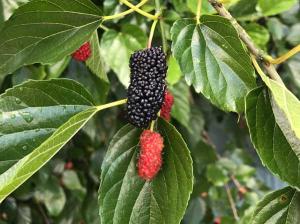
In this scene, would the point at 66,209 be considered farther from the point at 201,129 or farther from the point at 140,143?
the point at 140,143

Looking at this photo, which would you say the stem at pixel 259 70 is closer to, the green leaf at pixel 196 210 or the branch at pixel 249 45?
the branch at pixel 249 45

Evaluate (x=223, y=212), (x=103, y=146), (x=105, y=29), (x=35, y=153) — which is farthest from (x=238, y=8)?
(x=35, y=153)

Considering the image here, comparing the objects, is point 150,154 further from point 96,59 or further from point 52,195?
point 52,195

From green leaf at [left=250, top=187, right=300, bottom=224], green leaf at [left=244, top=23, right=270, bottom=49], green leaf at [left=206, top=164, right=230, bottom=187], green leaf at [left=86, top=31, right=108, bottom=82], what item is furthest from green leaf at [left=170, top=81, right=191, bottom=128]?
green leaf at [left=250, top=187, right=300, bottom=224]

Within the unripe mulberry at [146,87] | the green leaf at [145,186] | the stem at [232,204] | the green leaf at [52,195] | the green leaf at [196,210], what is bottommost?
the green leaf at [196,210]

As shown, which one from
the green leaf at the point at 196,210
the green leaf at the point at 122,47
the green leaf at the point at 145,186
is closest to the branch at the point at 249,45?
the green leaf at the point at 145,186

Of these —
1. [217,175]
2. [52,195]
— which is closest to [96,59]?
[52,195]
